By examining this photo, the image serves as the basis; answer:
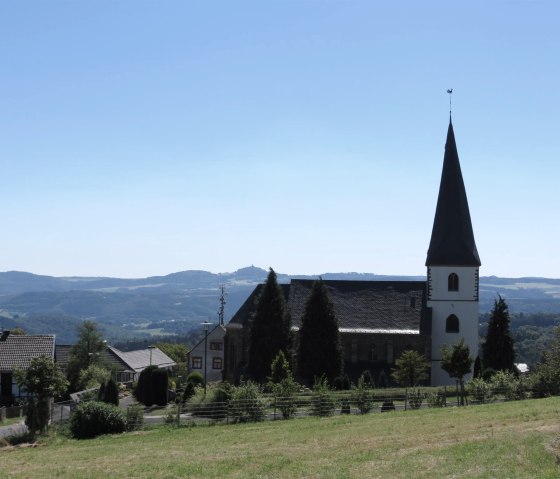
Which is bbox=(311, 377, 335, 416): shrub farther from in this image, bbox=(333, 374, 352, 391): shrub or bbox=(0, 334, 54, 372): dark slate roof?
bbox=(0, 334, 54, 372): dark slate roof

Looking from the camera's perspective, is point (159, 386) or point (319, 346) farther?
point (319, 346)

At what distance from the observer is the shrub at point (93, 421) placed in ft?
A: 109

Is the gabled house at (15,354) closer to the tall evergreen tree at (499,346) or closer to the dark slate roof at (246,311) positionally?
the dark slate roof at (246,311)

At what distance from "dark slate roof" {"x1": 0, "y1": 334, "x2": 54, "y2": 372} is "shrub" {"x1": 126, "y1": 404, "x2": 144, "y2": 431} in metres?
27.8

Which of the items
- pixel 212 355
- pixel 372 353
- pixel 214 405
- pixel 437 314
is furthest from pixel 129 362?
pixel 214 405

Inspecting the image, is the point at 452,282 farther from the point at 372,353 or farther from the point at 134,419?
the point at 134,419

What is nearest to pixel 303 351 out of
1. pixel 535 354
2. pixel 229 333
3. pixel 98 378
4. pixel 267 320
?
pixel 267 320

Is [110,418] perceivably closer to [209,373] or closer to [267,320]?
[267,320]

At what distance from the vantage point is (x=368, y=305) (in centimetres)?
6512

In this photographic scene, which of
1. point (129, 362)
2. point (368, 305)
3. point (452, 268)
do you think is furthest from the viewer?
point (129, 362)

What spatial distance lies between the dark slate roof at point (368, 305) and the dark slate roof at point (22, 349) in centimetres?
1444

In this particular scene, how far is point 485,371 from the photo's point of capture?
52.9 meters

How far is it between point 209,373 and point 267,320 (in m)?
19.5

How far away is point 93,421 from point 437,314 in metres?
35.9
